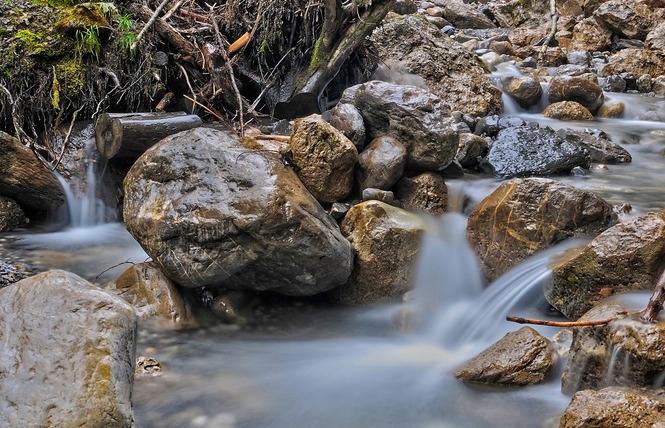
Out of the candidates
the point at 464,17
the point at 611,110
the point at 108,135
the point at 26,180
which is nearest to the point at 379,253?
the point at 108,135

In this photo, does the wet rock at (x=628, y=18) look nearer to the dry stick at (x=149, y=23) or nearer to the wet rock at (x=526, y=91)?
the wet rock at (x=526, y=91)

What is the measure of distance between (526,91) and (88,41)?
652cm

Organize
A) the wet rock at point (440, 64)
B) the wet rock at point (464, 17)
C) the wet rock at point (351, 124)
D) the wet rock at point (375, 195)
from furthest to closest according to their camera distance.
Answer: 1. the wet rock at point (464, 17)
2. the wet rock at point (440, 64)
3. the wet rock at point (351, 124)
4. the wet rock at point (375, 195)

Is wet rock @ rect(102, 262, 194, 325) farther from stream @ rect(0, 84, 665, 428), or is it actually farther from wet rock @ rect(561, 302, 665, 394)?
wet rock @ rect(561, 302, 665, 394)

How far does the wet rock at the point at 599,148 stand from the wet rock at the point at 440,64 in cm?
153

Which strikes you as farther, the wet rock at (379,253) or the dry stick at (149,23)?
the dry stick at (149,23)

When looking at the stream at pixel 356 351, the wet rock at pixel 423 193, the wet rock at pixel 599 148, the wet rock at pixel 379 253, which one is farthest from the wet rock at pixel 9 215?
the wet rock at pixel 599 148

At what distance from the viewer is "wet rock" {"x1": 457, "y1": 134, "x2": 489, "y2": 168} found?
5.72m

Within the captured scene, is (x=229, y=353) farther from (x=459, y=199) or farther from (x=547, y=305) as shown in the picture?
(x=459, y=199)

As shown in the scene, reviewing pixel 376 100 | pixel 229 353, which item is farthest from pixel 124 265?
pixel 376 100

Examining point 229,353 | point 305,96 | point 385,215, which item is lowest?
point 229,353

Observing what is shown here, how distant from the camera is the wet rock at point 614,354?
2.49m

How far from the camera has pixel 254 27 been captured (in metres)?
6.85

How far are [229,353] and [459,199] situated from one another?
250 cm
